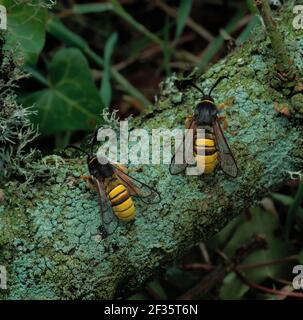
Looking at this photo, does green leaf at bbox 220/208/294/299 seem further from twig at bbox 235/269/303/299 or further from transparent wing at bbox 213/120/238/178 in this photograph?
transparent wing at bbox 213/120/238/178

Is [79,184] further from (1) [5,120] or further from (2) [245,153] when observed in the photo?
(2) [245,153]

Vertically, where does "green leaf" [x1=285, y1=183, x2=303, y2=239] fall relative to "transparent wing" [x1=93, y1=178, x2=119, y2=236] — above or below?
above

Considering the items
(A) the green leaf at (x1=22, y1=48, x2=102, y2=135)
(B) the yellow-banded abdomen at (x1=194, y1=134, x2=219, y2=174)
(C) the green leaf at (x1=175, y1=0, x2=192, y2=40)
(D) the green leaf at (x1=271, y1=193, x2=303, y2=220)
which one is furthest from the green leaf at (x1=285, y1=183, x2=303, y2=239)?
(C) the green leaf at (x1=175, y1=0, x2=192, y2=40)

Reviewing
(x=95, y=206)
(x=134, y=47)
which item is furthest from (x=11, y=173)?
(x=134, y=47)

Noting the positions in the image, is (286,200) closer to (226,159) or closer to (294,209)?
(294,209)

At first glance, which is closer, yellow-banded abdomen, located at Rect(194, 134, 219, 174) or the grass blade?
yellow-banded abdomen, located at Rect(194, 134, 219, 174)
